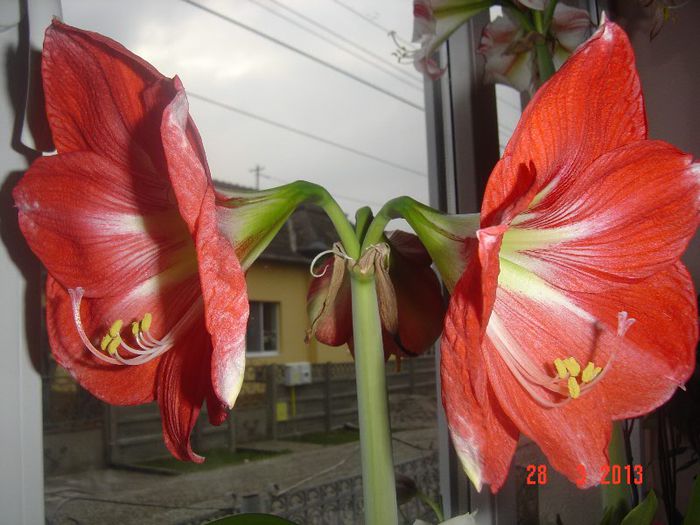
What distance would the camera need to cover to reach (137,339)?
17.2 inches

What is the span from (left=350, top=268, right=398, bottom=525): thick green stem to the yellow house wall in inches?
14.8

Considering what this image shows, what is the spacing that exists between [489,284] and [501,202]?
69 millimetres

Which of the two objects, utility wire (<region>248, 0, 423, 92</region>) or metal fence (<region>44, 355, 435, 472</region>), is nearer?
metal fence (<region>44, 355, 435, 472</region>)

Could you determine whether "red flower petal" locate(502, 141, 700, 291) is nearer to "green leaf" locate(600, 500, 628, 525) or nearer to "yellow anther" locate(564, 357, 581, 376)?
"yellow anther" locate(564, 357, 581, 376)

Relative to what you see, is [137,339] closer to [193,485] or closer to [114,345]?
[114,345]

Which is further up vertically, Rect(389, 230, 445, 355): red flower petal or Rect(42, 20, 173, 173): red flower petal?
Rect(42, 20, 173, 173): red flower petal

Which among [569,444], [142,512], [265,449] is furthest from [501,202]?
[265,449]

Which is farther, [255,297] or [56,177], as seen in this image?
[255,297]

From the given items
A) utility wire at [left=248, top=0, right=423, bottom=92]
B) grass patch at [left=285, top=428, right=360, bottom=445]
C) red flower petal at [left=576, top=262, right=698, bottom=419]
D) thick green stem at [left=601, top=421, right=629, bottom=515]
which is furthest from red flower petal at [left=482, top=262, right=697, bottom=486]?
grass patch at [left=285, top=428, right=360, bottom=445]

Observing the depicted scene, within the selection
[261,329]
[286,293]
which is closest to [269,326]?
[261,329]

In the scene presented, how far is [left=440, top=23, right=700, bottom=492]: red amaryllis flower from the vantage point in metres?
→ 0.39

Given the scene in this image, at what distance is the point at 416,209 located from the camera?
1.60 ft

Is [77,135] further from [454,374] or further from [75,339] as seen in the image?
[454,374]

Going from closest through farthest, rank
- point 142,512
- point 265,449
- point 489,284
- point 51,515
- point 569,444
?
1. point 489,284
2. point 569,444
3. point 51,515
4. point 142,512
5. point 265,449
